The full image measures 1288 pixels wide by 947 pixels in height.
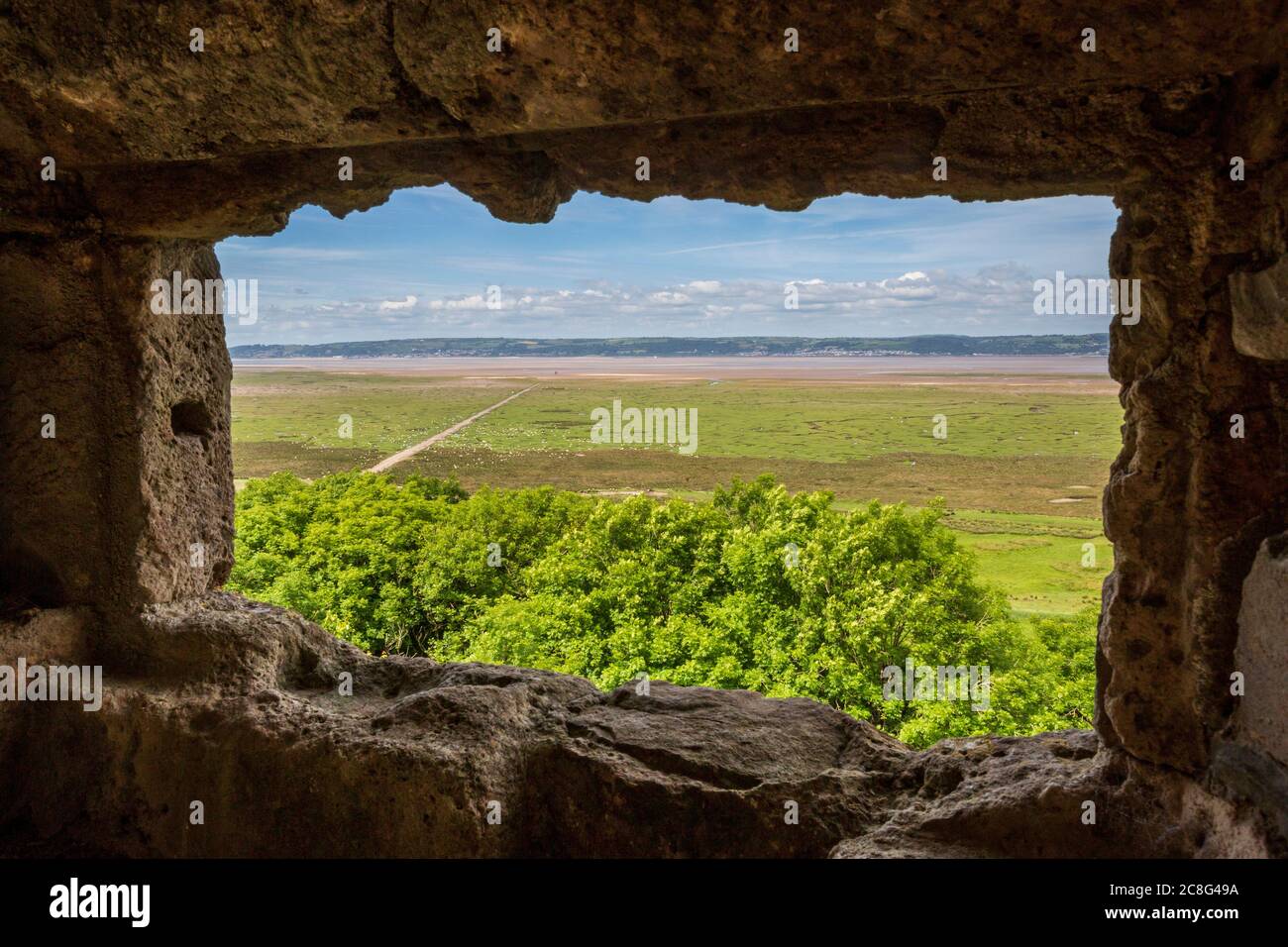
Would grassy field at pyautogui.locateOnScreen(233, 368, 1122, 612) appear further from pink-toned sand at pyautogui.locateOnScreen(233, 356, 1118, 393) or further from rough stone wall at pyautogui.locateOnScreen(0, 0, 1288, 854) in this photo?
rough stone wall at pyautogui.locateOnScreen(0, 0, 1288, 854)

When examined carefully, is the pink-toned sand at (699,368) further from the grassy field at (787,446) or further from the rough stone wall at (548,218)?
the rough stone wall at (548,218)

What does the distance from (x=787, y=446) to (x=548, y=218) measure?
64.0 ft

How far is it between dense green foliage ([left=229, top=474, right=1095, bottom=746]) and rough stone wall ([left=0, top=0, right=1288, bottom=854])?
837 centimetres

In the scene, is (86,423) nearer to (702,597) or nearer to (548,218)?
(548,218)

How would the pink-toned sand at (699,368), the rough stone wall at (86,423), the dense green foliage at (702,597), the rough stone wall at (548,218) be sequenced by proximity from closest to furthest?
the rough stone wall at (548,218) < the rough stone wall at (86,423) < the dense green foliage at (702,597) < the pink-toned sand at (699,368)

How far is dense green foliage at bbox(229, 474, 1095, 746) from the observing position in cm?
1208

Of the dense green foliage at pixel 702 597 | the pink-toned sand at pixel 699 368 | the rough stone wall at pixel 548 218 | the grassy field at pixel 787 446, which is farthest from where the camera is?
the pink-toned sand at pixel 699 368

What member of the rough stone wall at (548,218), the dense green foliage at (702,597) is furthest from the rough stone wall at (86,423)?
the dense green foliage at (702,597)

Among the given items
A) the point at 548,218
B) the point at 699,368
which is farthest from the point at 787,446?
the point at 548,218

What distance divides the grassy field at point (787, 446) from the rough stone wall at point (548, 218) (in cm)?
1378

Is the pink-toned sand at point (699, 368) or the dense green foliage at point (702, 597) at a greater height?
the pink-toned sand at point (699, 368)

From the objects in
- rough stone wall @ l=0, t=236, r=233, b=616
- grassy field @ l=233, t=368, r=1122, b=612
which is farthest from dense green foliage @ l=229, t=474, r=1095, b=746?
rough stone wall @ l=0, t=236, r=233, b=616

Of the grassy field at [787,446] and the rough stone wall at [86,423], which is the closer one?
the rough stone wall at [86,423]

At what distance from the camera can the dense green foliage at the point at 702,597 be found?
1208cm
